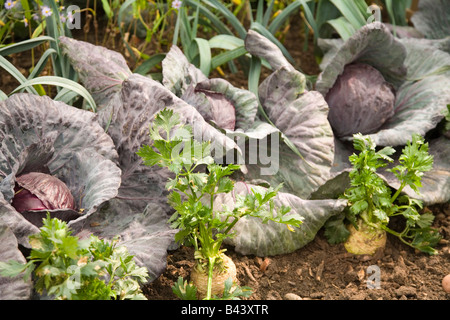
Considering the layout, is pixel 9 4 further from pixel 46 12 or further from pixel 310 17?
pixel 310 17

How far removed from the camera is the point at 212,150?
7.27 ft

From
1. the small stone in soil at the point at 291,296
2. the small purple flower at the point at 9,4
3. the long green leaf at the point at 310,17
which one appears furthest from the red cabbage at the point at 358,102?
the small purple flower at the point at 9,4

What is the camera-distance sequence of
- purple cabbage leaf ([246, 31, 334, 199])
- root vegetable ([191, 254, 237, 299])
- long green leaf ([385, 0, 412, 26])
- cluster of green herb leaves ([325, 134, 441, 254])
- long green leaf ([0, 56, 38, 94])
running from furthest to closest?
long green leaf ([385, 0, 412, 26]) → purple cabbage leaf ([246, 31, 334, 199]) → long green leaf ([0, 56, 38, 94]) → cluster of green herb leaves ([325, 134, 441, 254]) → root vegetable ([191, 254, 237, 299])

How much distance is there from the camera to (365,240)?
2.38m

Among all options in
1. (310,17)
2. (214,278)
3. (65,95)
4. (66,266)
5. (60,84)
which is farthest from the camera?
(310,17)

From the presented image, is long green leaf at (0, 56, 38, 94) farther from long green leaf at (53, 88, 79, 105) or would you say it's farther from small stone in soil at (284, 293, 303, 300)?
small stone in soil at (284, 293, 303, 300)

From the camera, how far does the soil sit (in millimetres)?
2197

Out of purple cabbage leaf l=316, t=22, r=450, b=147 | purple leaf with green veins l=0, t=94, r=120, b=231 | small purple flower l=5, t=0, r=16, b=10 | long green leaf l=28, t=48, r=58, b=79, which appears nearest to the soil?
purple leaf with green veins l=0, t=94, r=120, b=231

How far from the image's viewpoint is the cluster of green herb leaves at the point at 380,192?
7.21ft

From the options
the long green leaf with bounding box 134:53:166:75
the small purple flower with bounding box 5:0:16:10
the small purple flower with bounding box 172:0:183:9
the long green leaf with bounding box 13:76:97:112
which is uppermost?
the small purple flower with bounding box 5:0:16:10

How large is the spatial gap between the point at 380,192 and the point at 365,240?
30 cm

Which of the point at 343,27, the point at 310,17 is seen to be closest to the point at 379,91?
the point at 343,27

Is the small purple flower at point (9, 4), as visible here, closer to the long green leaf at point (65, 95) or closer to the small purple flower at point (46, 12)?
the small purple flower at point (46, 12)
